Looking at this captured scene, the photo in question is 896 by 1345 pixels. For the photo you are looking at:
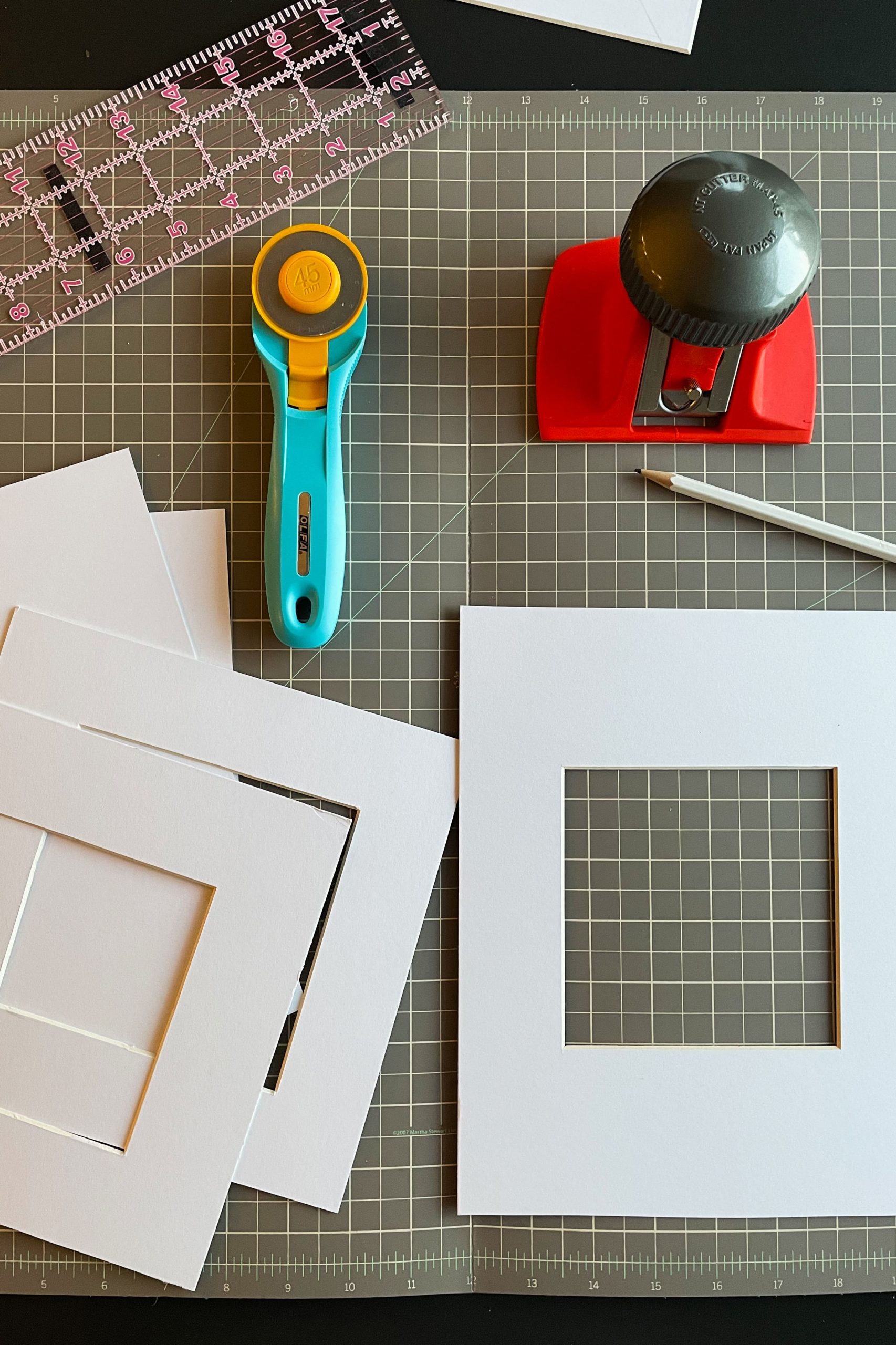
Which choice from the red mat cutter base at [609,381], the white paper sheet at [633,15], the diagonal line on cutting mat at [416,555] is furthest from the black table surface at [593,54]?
the diagonal line on cutting mat at [416,555]

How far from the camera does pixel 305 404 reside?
2.29ft

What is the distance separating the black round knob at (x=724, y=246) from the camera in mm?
565

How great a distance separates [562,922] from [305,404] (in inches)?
17.4

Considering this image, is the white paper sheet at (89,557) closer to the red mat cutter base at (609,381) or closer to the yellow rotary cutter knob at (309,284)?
the yellow rotary cutter knob at (309,284)

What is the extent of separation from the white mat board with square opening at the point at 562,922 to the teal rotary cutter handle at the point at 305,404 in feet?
0.41

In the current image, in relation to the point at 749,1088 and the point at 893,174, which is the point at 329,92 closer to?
the point at 893,174

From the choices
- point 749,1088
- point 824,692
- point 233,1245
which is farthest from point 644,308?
point 233,1245

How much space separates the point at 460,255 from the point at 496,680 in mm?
346

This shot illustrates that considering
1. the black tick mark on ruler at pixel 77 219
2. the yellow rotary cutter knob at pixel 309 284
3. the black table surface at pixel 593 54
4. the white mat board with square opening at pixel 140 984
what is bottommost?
the white mat board with square opening at pixel 140 984

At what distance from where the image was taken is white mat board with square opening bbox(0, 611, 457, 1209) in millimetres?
705

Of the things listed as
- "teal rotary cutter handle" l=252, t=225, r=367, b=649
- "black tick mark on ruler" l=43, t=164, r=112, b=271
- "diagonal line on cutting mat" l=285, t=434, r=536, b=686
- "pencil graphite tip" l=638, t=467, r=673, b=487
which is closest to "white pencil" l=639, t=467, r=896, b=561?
"pencil graphite tip" l=638, t=467, r=673, b=487

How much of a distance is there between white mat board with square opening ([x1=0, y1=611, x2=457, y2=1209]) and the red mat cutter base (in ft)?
0.92

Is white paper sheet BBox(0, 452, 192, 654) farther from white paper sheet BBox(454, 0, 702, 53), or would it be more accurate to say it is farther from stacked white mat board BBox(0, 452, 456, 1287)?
white paper sheet BBox(454, 0, 702, 53)

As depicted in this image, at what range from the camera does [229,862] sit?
2.31 ft
